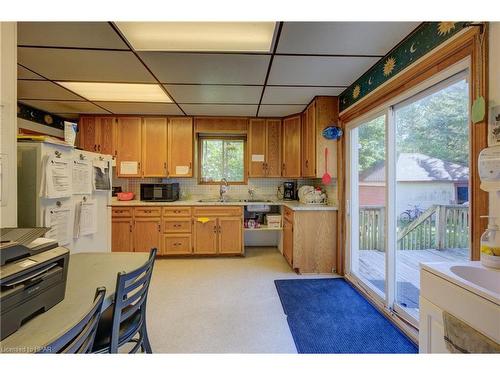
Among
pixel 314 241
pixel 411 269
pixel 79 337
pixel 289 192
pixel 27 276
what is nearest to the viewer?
pixel 79 337

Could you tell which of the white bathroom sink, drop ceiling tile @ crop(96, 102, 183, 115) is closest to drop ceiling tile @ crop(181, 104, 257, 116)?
drop ceiling tile @ crop(96, 102, 183, 115)

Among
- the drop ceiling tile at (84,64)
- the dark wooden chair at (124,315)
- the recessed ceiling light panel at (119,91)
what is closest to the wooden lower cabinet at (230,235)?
the recessed ceiling light panel at (119,91)

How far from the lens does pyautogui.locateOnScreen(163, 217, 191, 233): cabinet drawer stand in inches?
148

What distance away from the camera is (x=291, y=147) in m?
3.99

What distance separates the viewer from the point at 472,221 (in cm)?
133

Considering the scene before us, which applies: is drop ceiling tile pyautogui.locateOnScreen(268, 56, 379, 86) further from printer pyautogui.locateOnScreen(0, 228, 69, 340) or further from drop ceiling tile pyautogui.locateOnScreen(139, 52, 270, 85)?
printer pyautogui.locateOnScreen(0, 228, 69, 340)

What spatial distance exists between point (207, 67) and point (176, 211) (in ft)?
7.46

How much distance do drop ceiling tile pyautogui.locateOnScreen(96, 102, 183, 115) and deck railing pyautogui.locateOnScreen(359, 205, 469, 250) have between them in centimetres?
317

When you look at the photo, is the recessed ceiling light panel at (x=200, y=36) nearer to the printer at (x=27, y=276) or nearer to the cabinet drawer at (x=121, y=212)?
the printer at (x=27, y=276)

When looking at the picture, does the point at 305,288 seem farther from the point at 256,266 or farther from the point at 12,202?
the point at 12,202

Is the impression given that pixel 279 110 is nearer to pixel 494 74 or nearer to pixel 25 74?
pixel 494 74

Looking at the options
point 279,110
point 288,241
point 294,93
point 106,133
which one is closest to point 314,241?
point 288,241

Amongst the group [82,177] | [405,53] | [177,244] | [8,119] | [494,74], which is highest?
[405,53]
